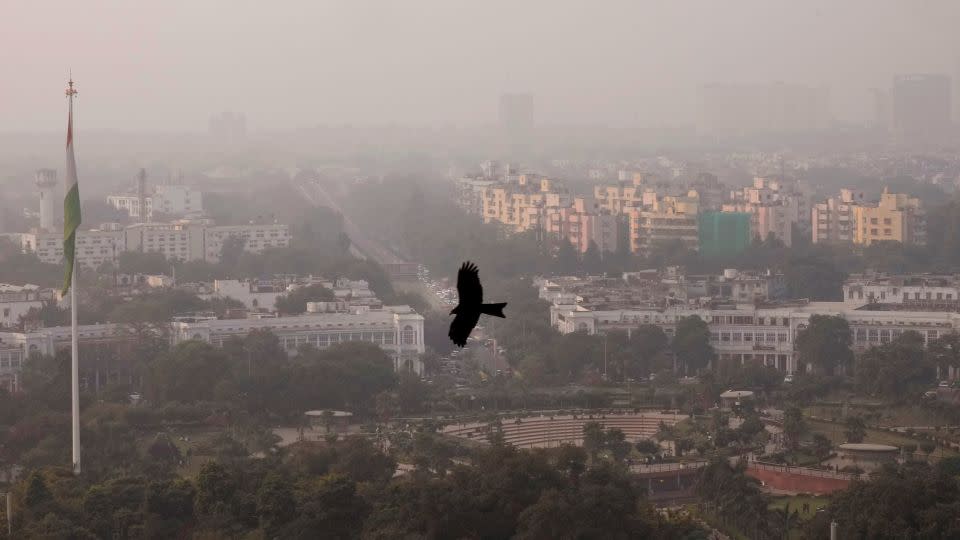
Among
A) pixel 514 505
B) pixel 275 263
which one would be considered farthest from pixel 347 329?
pixel 514 505

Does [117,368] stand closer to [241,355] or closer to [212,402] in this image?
[241,355]

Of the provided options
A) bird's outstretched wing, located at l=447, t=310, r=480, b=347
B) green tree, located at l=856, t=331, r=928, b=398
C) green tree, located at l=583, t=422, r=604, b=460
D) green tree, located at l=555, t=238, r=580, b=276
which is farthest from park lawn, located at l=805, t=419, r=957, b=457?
green tree, located at l=555, t=238, r=580, b=276

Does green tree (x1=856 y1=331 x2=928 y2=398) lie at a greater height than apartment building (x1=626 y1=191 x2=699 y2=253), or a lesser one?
lesser

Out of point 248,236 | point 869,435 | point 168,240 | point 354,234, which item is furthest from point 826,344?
point 354,234

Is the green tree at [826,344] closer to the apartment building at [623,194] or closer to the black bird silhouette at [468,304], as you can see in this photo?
the apartment building at [623,194]

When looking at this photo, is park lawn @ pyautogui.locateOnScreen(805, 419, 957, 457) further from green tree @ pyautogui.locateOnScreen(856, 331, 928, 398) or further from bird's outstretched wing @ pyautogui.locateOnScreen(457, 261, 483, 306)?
bird's outstretched wing @ pyautogui.locateOnScreen(457, 261, 483, 306)

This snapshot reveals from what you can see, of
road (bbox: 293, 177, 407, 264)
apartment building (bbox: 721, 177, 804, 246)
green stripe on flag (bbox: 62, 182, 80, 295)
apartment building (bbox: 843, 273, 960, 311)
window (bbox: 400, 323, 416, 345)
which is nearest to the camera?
green stripe on flag (bbox: 62, 182, 80, 295)
